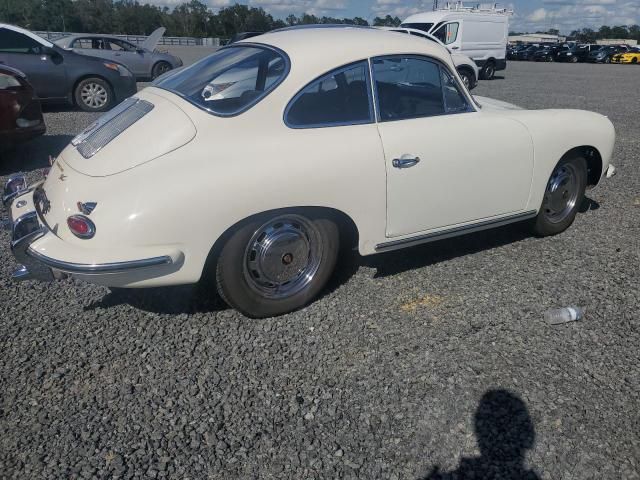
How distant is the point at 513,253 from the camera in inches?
164

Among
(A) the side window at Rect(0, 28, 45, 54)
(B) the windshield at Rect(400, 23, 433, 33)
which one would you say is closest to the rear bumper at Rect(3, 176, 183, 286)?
(A) the side window at Rect(0, 28, 45, 54)

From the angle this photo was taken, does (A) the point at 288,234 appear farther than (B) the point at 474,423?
Yes

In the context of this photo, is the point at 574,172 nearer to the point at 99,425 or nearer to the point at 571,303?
the point at 571,303

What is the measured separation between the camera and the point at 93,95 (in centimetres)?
959

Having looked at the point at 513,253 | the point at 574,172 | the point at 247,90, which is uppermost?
the point at 247,90

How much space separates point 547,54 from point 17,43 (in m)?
35.1

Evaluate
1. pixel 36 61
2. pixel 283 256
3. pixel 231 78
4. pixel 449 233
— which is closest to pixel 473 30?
pixel 36 61

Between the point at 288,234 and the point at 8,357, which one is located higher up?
the point at 288,234

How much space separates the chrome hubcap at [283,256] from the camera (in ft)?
10.1

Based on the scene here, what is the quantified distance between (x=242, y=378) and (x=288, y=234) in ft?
2.87

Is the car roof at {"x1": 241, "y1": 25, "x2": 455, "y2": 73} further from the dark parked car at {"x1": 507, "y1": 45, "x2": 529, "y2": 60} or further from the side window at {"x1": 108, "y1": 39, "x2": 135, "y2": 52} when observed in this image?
the dark parked car at {"x1": 507, "y1": 45, "x2": 529, "y2": 60}

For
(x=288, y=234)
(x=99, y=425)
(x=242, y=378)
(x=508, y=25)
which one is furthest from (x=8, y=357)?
(x=508, y=25)

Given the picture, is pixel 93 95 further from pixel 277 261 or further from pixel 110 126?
pixel 277 261

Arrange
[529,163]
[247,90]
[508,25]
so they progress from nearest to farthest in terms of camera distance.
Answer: [247,90]
[529,163]
[508,25]
